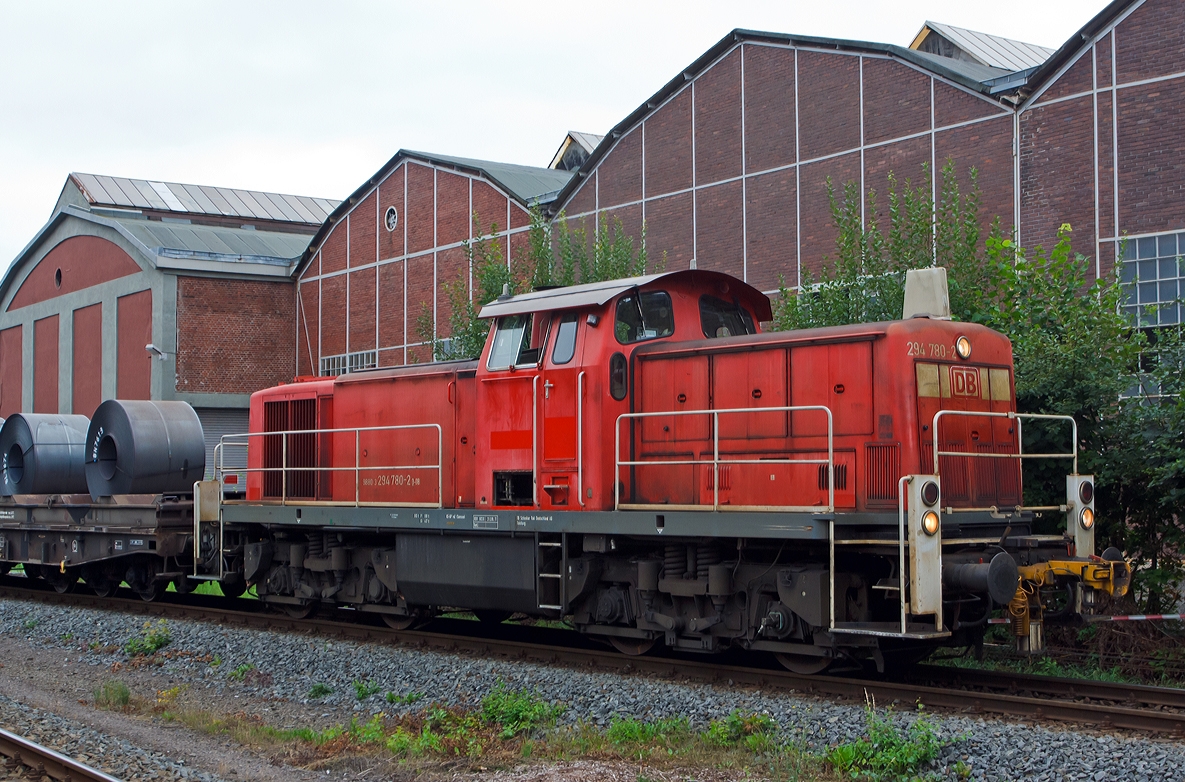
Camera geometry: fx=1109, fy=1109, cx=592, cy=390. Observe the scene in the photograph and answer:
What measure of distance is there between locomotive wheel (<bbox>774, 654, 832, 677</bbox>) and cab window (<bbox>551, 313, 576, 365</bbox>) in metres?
3.46

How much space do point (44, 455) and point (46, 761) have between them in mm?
12057

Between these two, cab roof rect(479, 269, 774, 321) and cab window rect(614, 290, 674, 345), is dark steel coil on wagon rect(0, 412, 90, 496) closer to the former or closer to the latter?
cab roof rect(479, 269, 774, 321)

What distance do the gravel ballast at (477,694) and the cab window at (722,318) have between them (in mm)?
3577

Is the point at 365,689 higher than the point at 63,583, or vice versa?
the point at 63,583

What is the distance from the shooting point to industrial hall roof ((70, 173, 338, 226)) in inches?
2105

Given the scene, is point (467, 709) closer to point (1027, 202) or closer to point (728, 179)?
point (1027, 202)

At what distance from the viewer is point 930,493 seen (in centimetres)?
842

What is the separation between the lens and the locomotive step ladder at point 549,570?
10836 millimetres

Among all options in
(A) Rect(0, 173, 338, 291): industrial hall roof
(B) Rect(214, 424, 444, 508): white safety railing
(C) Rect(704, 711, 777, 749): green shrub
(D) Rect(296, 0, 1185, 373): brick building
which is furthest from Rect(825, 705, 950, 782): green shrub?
(A) Rect(0, 173, 338, 291): industrial hall roof

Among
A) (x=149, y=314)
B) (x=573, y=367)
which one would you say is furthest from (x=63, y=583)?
(x=149, y=314)

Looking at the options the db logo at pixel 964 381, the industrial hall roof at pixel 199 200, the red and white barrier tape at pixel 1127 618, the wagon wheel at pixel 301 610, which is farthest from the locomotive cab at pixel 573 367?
the industrial hall roof at pixel 199 200

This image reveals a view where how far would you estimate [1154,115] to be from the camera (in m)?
17.8

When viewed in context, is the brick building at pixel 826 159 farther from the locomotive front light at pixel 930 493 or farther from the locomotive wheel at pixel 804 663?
the locomotive wheel at pixel 804 663

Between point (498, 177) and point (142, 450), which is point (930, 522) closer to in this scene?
point (142, 450)
